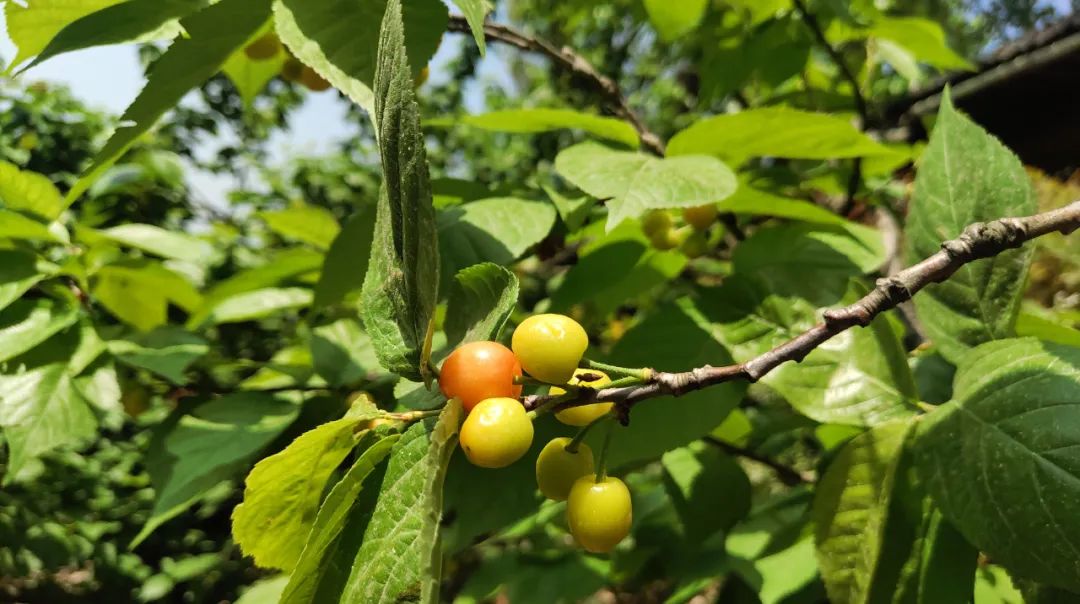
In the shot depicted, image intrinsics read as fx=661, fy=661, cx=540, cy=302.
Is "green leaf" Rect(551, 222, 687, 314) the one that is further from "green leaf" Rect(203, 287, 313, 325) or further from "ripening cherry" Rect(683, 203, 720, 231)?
"green leaf" Rect(203, 287, 313, 325)

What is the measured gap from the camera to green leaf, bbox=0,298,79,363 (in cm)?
82

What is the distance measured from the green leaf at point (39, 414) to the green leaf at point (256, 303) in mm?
224

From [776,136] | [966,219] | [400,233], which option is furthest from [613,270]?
[400,233]

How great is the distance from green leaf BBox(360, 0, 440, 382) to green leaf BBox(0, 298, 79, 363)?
64 cm

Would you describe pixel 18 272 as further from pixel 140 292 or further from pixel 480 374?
pixel 480 374

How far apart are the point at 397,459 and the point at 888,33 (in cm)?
119

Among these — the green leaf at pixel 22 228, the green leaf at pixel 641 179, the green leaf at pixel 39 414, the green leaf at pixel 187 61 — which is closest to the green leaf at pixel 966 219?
the green leaf at pixel 641 179

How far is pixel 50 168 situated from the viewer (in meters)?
2.28

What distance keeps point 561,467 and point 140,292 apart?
3.25ft

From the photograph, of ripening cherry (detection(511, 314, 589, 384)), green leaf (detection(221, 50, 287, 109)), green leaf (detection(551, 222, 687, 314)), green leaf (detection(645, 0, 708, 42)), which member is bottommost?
ripening cherry (detection(511, 314, 589, 384))

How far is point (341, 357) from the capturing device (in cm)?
93

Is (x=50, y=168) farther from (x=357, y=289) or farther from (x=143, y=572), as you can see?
(x=357, y=289)

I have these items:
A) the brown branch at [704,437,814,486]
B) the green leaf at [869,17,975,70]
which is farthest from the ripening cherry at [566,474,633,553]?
the green leaf at [869,17,975,70]

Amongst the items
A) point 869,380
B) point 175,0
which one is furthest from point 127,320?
point 869,380
